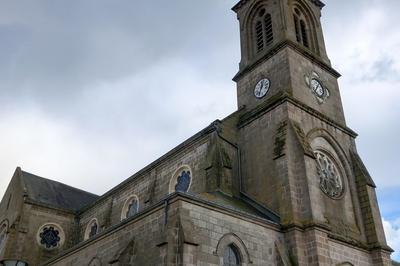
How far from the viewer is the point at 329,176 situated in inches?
911

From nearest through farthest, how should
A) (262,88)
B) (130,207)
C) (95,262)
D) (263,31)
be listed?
(95,262)
(262,88)
(263,31)
(130,207)

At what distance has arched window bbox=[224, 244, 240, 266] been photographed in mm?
16391

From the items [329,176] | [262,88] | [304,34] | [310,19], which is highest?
[310,19]

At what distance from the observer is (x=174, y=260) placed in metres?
14.5

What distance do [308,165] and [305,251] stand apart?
407 centimetres

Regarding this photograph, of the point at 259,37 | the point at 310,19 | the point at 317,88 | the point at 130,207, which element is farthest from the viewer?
the point at 310,19

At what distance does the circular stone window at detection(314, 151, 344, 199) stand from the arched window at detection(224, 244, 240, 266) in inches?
284

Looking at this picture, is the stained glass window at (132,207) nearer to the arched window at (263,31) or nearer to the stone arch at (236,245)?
the stone arch at (236,245)

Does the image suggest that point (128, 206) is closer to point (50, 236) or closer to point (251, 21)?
point (50, 236)

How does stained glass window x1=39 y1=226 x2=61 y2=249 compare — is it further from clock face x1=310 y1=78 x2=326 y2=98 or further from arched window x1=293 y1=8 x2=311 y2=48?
arched window x1=293 y1=8 x2=311 y2=48

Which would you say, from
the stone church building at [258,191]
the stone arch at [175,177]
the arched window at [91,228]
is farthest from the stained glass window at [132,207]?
the arched window at [91,228]

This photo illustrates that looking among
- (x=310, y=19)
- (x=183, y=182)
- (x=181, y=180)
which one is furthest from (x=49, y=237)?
(x=310, y=19)

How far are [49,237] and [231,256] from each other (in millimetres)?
21500

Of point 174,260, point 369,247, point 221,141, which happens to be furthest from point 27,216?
point 369,247
